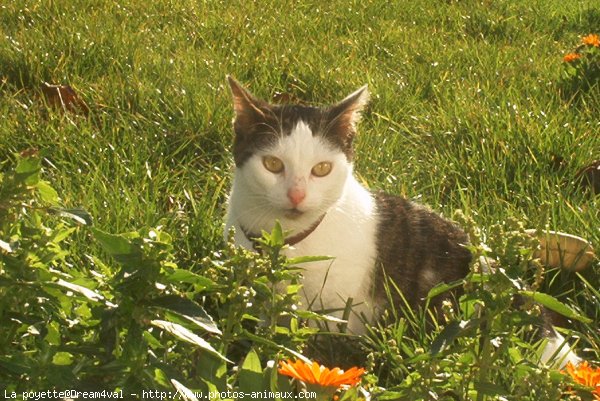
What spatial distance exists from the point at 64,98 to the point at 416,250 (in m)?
1.85

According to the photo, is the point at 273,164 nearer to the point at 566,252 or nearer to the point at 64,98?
the point at 566,252

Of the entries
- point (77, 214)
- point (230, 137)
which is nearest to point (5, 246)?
point (77, 214)

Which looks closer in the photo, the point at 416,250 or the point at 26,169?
the point at 26,169

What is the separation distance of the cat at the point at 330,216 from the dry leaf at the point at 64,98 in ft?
3.89

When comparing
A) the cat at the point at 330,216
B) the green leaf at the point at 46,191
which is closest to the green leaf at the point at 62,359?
the green leaf at the point at 46,191

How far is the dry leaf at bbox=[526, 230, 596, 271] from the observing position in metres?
2.76

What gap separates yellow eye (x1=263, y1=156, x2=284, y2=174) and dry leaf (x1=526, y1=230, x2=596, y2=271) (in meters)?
0.77

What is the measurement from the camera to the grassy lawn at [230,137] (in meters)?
1.58

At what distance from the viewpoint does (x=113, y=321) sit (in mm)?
1479

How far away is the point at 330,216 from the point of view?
9.29 feet

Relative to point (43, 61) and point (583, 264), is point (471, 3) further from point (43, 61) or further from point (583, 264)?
point (583, 264)

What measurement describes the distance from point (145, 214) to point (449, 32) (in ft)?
10.3

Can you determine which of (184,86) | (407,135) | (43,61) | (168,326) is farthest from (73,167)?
(168,326)

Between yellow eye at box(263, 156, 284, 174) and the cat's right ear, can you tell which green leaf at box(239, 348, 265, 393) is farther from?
the cat's right ear
